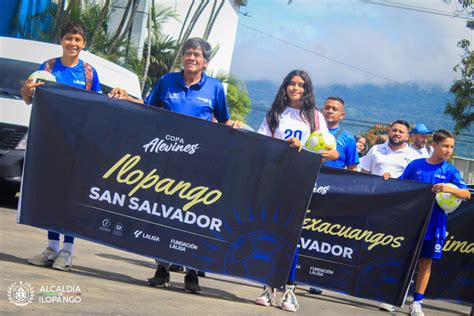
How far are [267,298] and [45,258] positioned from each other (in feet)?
6.11

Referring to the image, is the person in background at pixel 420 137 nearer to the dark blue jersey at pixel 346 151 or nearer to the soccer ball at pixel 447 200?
the dark blue jersey at pixel 346 151

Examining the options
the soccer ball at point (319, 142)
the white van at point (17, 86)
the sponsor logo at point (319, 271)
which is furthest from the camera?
the white van at point (17, 86)

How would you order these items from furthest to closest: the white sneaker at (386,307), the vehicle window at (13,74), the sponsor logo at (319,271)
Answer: the vehicle window at (13,74) < the white sneaker at (386,307) < the sponsor logo at (319,271)

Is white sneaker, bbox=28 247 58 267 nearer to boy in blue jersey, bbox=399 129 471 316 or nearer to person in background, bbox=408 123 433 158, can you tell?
boy in blue jersey, bbox=399 129 471 316

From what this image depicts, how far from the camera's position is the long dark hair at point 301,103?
861 cm

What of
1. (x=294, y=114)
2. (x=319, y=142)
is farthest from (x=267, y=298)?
(x=294, y=114)

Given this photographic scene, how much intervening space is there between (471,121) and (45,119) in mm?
21865

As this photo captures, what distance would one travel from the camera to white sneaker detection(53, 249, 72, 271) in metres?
8.11

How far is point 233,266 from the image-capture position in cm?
814

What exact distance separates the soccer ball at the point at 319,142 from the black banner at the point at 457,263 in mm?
2848

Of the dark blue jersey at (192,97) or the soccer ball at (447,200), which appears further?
the soccer ball at (447,200)

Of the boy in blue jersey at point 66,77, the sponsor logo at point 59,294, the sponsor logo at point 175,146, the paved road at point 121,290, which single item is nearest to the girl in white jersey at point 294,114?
the paved road at point 121,290

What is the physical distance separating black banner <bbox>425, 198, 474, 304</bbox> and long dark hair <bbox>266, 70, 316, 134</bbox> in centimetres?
286

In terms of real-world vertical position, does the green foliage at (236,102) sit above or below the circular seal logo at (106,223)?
above
